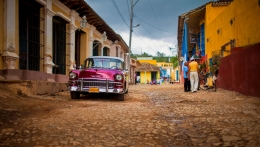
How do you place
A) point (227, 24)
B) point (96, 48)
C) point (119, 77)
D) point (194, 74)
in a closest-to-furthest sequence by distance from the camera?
point (119, 77) → point (194, 74) → point (227, 24) → point (96, 48)

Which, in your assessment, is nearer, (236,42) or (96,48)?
(236,42)

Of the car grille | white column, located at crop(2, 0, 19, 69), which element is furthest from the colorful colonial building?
white column, located at crop(2, 0, 19, 69)

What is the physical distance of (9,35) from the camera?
694 centimetres

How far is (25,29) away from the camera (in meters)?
8.27

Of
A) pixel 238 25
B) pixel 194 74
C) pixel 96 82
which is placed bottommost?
pixel 96 82

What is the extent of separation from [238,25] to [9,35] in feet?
28.7

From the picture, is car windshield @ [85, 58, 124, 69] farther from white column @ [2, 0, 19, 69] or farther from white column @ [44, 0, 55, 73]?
white column @ [2, 0, 19, 69]

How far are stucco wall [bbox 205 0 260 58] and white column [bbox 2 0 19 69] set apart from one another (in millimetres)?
7998

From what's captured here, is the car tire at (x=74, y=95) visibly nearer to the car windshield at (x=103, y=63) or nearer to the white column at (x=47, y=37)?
the car windshield at (x=103, y=63)

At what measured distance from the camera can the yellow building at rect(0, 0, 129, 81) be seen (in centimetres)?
691

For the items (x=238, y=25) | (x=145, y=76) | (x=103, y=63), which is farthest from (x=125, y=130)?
(x=145, y=76)

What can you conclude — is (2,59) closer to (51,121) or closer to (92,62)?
(92,62)

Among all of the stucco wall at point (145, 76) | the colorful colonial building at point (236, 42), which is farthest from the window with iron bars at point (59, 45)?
the stucco wall at point (145, 76)

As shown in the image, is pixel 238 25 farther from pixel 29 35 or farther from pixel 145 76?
pixel 145 76
